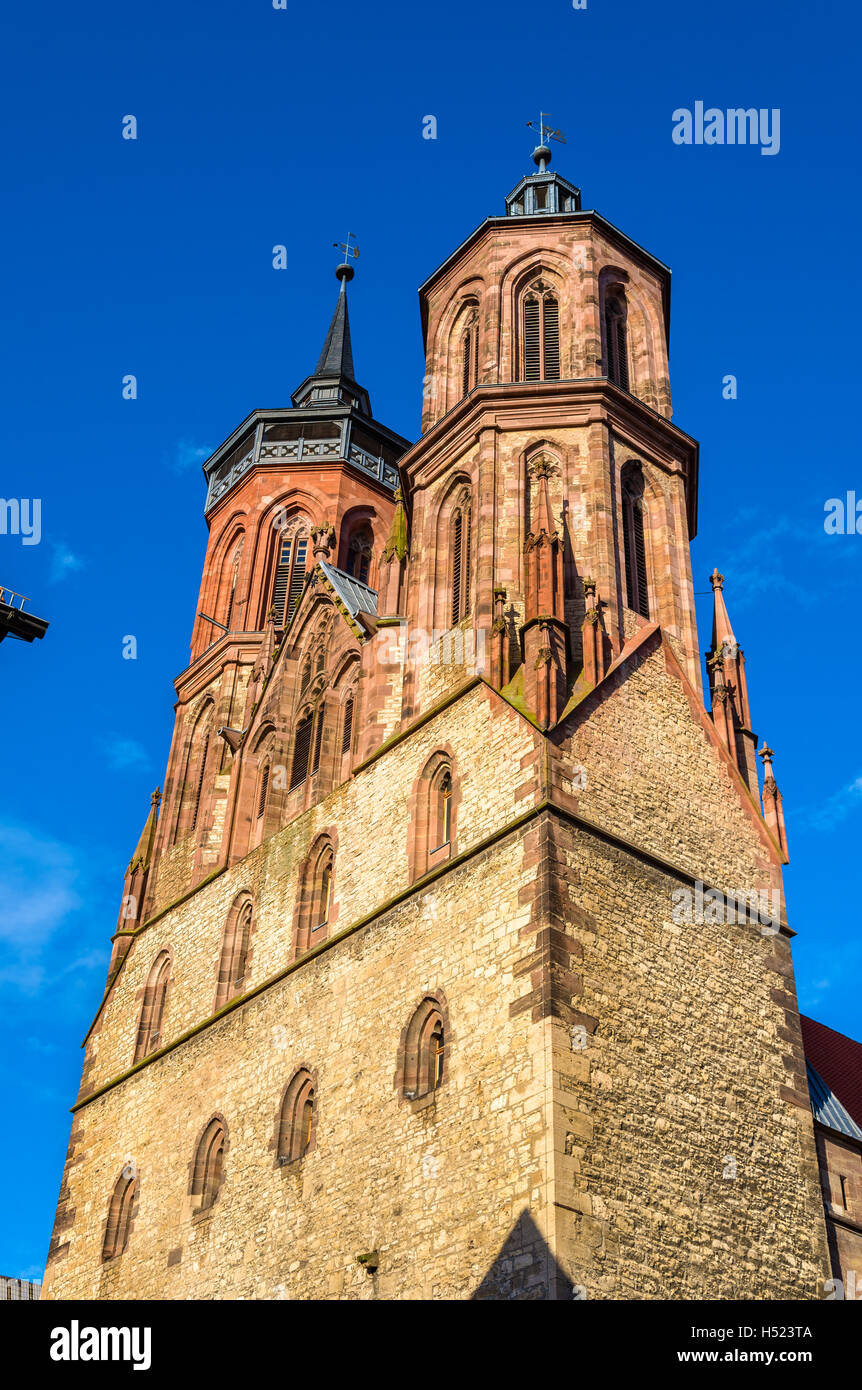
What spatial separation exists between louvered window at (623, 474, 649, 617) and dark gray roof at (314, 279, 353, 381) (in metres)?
19.6

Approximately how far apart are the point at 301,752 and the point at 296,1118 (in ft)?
25.4

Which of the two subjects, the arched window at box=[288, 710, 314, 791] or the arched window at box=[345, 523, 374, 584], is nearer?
the arched window at box=[288, 710, 314, 791]

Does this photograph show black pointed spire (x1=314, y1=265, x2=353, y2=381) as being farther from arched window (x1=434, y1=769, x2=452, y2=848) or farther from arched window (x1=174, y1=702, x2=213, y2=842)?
arched window (x1=434, y1=769, x2=452, y2=848)

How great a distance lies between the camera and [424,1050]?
21.2m

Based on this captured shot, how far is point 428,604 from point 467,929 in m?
7.66

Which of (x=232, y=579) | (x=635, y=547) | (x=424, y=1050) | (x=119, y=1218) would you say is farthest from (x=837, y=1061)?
(x=232, y=579)

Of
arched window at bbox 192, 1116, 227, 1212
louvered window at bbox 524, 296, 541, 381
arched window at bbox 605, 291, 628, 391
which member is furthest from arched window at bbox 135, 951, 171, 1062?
arched window at bbox 605, 291, 628, 391

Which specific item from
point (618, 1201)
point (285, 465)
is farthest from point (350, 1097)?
point (285, 465)

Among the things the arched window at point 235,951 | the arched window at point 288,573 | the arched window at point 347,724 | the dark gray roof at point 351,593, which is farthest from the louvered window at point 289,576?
the arched window at point 235,951

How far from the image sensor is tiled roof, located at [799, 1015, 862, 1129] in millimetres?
29141

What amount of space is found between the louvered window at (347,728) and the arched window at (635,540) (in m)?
5.51

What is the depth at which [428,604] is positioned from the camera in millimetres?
27125
